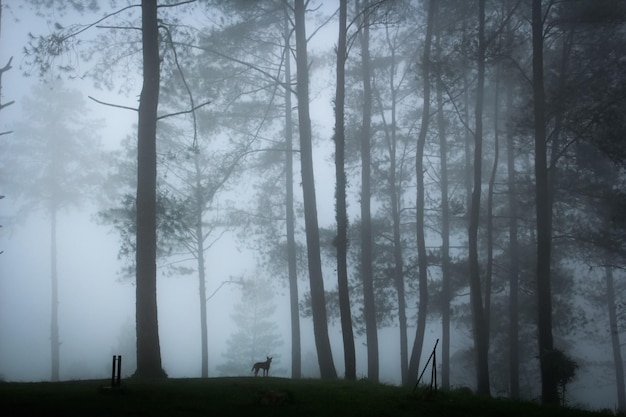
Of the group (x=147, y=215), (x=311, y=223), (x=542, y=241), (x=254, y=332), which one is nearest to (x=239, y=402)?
(x=147, y=215)

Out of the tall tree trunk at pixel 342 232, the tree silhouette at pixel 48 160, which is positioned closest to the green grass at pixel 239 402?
the tall tree trunk at pixel 342 232

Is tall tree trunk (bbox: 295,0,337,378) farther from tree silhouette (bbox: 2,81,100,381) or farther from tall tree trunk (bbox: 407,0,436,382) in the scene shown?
tree silhouette (bbox: 2,81,100,381)

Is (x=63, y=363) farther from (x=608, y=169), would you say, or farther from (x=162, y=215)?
(x=608, y=169)

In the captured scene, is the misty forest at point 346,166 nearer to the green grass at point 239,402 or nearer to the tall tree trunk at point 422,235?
the tall tree trunk at point 422,235

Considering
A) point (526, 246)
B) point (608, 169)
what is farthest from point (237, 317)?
point (608, 169)

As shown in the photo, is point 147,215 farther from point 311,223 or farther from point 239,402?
point 239,402

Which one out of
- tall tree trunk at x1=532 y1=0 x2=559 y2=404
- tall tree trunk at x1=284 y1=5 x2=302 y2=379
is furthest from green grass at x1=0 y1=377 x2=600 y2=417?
tall tree trunk at x1=284 y1=5 x2=302 y2=379

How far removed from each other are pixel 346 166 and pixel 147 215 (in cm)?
1390

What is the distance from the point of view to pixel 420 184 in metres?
18.8

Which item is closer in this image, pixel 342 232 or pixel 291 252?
pixel 342 232

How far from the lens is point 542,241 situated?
1434cm

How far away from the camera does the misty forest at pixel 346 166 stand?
1424cm

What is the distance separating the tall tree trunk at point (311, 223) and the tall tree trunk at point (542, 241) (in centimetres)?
541

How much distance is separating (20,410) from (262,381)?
4.80 m
